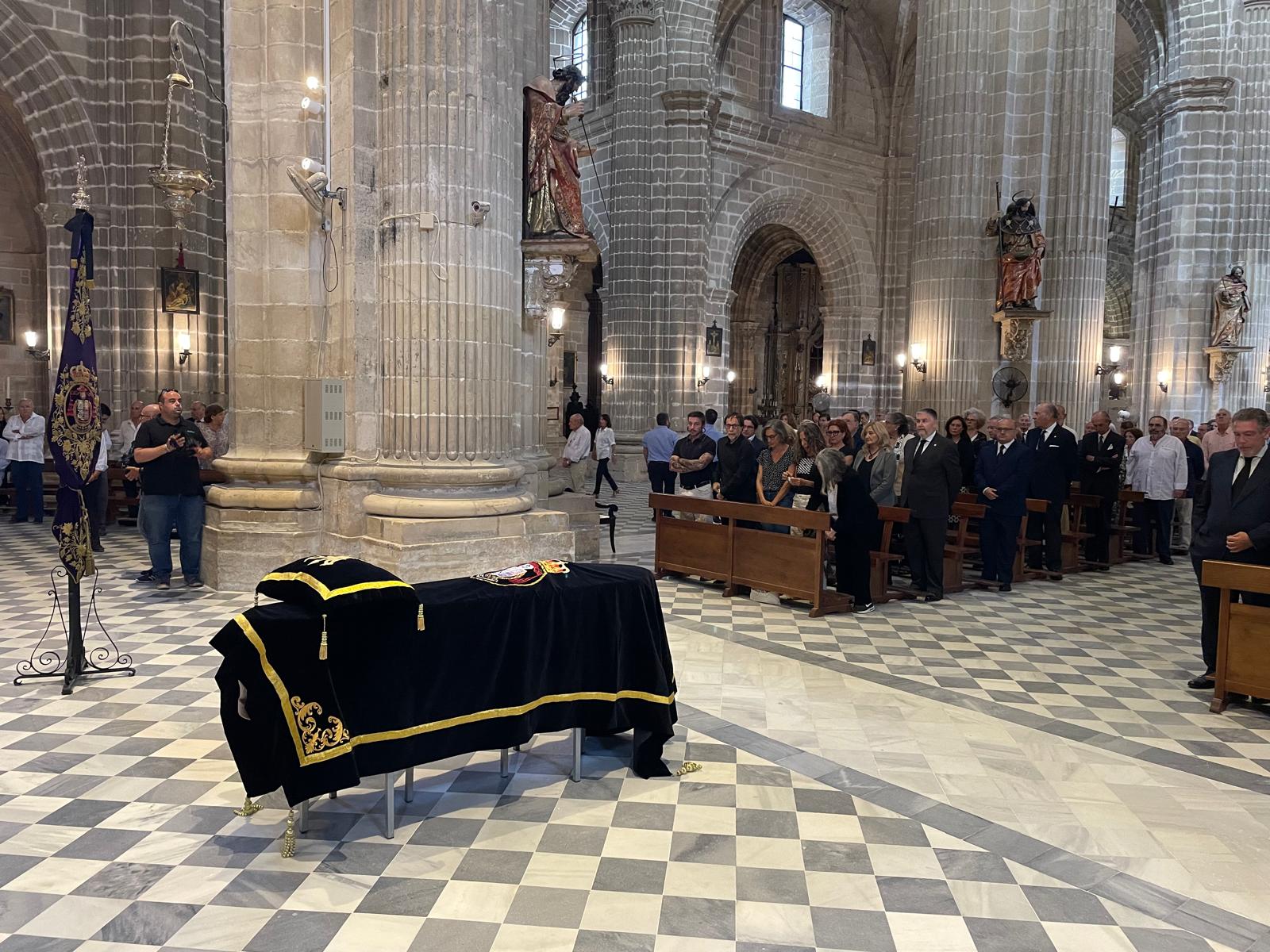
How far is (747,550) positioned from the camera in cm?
812

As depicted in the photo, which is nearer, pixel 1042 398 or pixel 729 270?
pixel 1042 398

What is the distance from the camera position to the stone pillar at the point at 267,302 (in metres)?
7.75

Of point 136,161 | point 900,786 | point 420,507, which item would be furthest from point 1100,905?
point 136,161

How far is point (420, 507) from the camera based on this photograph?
22.7 feet

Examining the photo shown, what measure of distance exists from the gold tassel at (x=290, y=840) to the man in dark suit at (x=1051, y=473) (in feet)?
26.2

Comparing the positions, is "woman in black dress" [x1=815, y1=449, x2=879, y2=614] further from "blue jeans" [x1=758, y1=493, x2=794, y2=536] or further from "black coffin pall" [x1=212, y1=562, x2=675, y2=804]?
"black coffin pall" [x1=212, y1=562, x2=675, y2=804]

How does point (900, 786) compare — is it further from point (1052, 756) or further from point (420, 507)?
point (420, 507)

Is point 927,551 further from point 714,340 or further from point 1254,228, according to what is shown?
point 1254,228

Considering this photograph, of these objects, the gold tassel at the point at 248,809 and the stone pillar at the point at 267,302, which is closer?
the gold tassel at the point at 248,809

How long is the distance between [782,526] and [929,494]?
4.49ft

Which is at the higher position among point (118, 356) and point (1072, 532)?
point (118, 356)

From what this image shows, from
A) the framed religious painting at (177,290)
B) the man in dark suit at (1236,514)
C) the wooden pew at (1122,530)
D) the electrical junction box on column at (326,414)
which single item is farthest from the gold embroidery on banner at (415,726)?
the framed religious painting at (177,290)

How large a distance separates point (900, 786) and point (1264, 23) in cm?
2129

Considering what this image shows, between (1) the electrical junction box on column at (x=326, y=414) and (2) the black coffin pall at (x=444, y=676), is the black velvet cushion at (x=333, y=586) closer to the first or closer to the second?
(2) the black coffin pall at (x=444, y=676)
